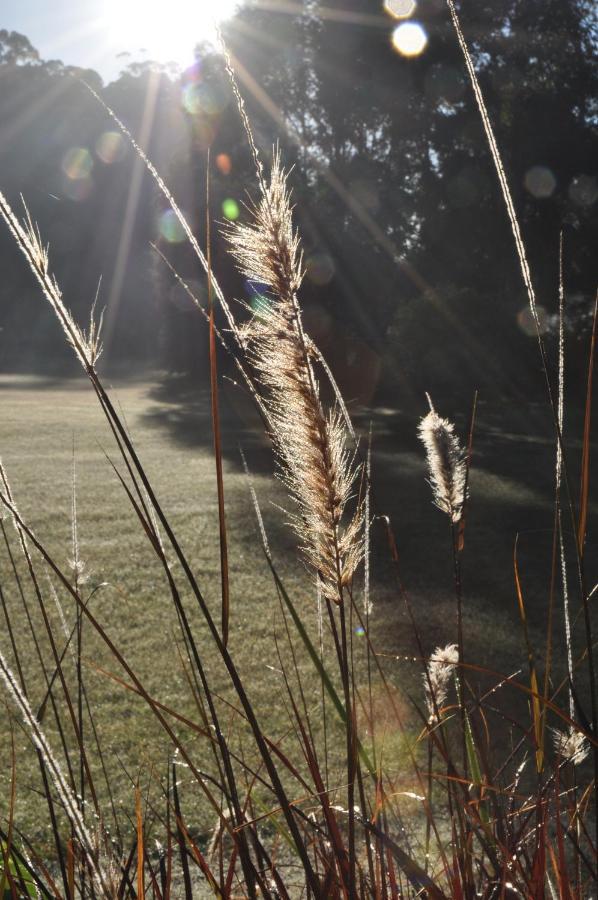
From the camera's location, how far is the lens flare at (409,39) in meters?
18.0

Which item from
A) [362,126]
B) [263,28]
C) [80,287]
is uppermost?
[263,28]

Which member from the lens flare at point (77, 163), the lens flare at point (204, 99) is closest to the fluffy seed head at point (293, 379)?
the lens flare at point (204, 99)

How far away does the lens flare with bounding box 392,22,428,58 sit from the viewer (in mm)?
17969

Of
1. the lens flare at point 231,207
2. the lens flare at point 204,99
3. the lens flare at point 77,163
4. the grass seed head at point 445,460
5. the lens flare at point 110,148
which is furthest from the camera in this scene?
the lens flare at point 77,163

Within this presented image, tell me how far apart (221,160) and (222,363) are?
467 centimetres

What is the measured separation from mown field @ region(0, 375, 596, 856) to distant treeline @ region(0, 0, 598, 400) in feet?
13.2

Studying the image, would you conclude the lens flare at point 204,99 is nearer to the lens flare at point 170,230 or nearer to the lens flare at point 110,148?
the lens flare at point 170,230

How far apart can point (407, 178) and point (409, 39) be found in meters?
2.98

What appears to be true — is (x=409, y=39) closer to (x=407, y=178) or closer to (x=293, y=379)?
(x=407, y=178)

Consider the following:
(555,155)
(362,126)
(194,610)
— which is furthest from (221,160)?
(194,610)

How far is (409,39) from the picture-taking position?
722 inches

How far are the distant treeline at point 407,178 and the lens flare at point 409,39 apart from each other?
0.43 ft

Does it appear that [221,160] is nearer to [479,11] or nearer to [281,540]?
[479,11]

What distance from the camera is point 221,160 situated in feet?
64.6
